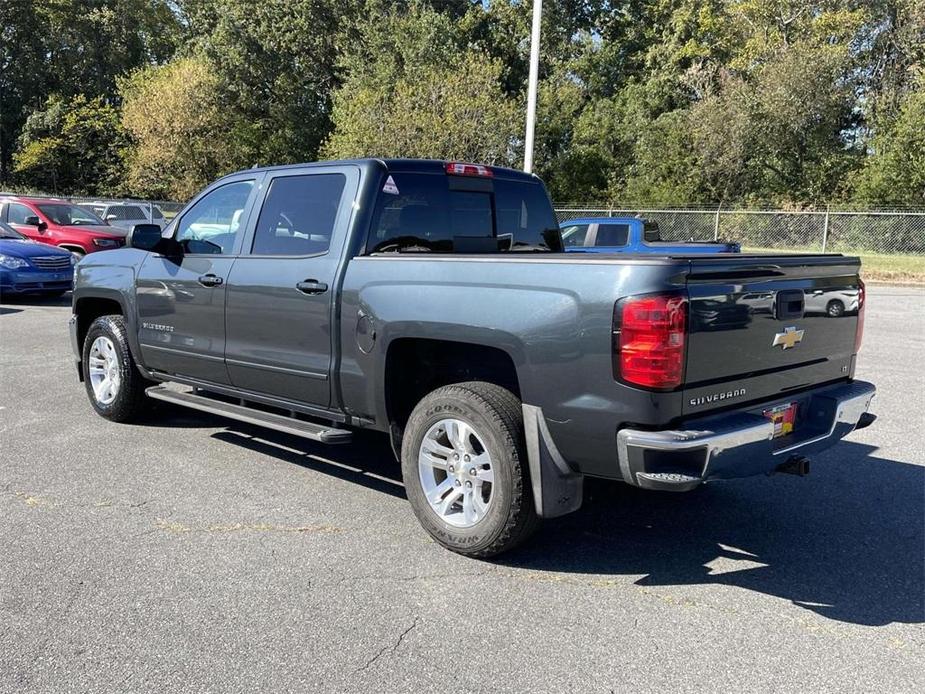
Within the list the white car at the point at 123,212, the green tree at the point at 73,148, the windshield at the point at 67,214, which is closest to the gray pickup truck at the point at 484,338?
the windshield at the point at 67,214

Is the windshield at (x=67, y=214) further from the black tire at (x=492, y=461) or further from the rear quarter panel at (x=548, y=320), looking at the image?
the black tire at (x=492, y=461)

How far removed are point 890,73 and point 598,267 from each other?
37579mm

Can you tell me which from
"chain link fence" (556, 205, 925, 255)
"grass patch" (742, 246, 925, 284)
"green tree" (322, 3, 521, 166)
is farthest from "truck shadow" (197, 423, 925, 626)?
"green tree" (322, 3, 521, 166)

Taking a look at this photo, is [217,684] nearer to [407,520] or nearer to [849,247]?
[407,520]

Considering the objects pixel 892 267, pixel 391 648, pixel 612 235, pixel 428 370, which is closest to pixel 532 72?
pixel 612 235

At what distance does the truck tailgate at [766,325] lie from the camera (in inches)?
135

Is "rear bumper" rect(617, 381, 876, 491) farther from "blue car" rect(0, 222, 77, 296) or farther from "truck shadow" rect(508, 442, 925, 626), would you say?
"blue car" rect(0, 222, 77, 296)

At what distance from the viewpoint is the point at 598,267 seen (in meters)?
3.40

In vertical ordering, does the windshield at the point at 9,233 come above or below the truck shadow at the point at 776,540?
above

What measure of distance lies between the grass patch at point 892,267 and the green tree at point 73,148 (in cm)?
3884

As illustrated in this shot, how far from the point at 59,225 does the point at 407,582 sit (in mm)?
Answer: 15322

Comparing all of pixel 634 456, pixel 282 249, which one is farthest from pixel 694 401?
pixel 282 249

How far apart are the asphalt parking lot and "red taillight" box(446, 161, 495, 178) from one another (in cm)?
202

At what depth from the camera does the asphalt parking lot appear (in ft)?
9.89
